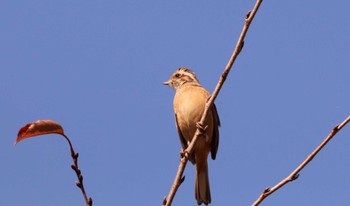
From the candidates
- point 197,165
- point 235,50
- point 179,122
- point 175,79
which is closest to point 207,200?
point 197,165

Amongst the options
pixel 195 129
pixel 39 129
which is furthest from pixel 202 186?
pixel 39 129

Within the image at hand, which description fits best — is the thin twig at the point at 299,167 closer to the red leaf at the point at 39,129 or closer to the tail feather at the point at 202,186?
the red leaf at the point at 39,129

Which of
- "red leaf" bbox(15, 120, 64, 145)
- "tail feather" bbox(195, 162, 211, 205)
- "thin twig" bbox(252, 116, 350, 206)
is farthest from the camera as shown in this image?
"tail feather" bbox(195, 162, 211, 205)

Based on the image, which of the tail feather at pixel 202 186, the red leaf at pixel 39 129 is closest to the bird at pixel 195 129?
the tail feather at pixel 202 186

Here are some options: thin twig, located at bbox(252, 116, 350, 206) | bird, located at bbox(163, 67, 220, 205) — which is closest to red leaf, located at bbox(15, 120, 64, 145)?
thin twig, located at bbox(252, 116, 350, 206)

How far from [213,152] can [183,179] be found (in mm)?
4136

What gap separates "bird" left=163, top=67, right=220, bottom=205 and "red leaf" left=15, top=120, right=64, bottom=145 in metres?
4.67

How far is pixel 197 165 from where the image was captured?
7953 mm

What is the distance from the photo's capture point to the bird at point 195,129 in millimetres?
7645

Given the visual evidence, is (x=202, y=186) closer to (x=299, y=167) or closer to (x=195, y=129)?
(x=195, y=129)

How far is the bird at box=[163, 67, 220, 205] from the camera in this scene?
301 inches

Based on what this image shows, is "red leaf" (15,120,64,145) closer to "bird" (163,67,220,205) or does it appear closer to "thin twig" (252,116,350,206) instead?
"thin twig" (252,116,350,206)

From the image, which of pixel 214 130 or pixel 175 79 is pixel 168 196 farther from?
pixel 175 79

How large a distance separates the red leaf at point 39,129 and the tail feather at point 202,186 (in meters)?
4.74
